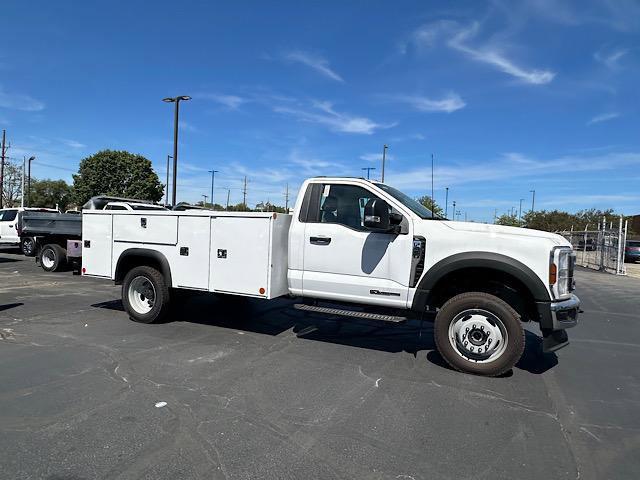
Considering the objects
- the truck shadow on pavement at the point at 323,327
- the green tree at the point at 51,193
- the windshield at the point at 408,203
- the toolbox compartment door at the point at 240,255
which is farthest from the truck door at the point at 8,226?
the green tree at the point at 51,193

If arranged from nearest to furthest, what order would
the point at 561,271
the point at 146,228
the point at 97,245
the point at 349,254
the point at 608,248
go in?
1. the point at 561,271
2. the point at 349,254
3. the point at 146,228
4. the point at 97,245
5. the point at 608,248

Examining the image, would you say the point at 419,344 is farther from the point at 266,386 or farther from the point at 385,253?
the point at 266,386

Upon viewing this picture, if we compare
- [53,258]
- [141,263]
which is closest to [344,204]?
[141,263]

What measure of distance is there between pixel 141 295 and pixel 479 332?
517 centimetres

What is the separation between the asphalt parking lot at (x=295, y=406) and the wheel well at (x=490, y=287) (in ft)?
2.51

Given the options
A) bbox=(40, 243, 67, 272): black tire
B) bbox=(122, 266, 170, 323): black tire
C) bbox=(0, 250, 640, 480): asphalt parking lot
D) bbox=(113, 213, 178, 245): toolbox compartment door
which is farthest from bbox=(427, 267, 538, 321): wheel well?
bbox=(40, 243, 67, 272): black tire

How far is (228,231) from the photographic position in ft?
21.4

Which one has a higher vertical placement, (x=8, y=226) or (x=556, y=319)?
(x=8, y=226)

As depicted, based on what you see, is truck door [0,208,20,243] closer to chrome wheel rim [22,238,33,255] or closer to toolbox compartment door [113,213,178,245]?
chrome wheel rim [22,238,33,255]

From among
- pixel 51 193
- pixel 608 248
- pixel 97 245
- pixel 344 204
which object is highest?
pixel 51 193

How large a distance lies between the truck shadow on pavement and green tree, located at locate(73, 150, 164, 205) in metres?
41.7

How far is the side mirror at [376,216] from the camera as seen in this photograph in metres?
5.49

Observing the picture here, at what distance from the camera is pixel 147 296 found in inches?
294

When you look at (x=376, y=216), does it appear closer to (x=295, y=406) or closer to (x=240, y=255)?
(x=240, y=255)
